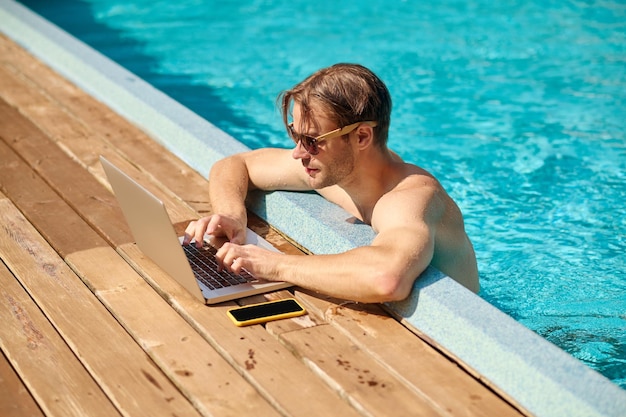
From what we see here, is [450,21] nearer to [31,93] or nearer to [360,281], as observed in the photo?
[31,93]

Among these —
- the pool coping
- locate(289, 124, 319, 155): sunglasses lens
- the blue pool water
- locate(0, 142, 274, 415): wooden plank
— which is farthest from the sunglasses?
the blue pool water

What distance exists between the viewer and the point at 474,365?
2842 millimetres

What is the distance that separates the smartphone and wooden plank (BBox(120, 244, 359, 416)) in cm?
2

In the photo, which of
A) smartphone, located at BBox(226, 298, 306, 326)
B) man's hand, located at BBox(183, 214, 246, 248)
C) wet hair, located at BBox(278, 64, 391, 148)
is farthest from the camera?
man's hand, located at BBox(183, 214, 246, 248)

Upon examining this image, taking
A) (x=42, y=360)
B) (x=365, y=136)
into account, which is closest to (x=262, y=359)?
(x=42, y=360)

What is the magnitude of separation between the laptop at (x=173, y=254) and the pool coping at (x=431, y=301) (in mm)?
449

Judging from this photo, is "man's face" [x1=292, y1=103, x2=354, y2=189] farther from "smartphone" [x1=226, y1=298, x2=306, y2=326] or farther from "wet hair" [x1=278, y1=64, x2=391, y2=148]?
"smartphone" [x1=226, y1=298, x2=306, y2=326]

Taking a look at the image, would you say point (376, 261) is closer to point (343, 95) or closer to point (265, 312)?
point (265, 312)

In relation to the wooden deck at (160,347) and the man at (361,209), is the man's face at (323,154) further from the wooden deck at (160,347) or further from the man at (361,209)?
the wooden deck at (160,347)

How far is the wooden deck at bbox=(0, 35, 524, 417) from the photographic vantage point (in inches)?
104

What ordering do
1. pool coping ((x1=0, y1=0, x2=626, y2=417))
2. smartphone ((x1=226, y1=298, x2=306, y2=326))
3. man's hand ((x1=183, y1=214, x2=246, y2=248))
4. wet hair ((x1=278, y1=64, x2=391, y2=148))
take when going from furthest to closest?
man's hand ((x1=183, y1=214, x2=246, y2=248)) < wet hair ((x1=278, y1=64, x2=391, y2=148)) < smartphone ((x1=226, y1=298, x2=306, y2=326)) < pool coping ((x1=0, y1=0, x2=626, y2=417))

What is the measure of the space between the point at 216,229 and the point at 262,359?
812mm

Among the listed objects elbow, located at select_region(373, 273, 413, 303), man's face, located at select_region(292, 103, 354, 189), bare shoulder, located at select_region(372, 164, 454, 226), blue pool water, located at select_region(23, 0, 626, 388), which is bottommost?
blue pool water, located at select_region(23, 0, 626, 388)

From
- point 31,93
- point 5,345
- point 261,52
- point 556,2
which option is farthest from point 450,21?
point 5,345
